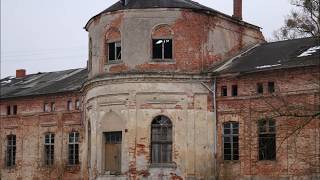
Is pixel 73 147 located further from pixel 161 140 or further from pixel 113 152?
pixel 161 140

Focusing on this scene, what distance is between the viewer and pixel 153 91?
2644 cm

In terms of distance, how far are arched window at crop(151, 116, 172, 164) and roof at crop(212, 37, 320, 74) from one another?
2921 mm

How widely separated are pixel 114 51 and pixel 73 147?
675cm

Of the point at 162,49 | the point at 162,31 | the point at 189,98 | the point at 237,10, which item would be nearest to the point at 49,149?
the point at 162,49

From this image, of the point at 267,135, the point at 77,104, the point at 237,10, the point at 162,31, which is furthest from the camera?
the point at 77,104

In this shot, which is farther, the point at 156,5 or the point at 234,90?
the point at 156,5

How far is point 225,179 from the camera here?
26188mm

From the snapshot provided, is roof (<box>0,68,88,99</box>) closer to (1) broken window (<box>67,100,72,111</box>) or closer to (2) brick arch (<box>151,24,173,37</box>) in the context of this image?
(1) broken window (<box>67,100,72,111</box>)

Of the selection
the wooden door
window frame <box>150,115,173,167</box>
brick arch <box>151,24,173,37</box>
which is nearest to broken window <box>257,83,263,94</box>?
window frame <box>150,115,173,167</box>

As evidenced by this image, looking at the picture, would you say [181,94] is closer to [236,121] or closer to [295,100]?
[236,121]

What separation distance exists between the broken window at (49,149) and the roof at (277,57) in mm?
10077

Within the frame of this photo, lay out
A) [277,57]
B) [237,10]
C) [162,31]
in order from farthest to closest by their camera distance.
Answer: [237,10]
[162,31]
[277,57]

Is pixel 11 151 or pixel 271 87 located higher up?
pixel 271 87

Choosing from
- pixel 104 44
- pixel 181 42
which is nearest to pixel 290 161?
pixel 181 42
